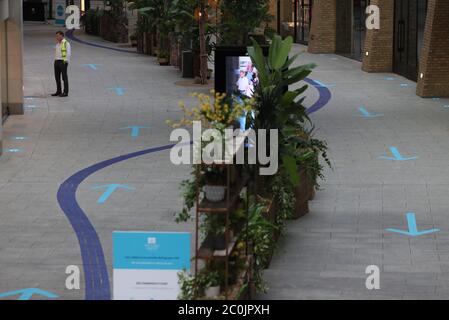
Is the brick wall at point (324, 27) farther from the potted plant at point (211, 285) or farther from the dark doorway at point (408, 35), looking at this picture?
the potted plant at point (211, 285)

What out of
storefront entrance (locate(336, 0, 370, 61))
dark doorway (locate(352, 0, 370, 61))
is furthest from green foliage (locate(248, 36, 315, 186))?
storefront entrance (locate(336, 0, 370, 61))

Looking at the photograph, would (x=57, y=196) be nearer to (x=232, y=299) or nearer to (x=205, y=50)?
(x=232, y=299)

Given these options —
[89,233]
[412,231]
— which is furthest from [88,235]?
[412,231]

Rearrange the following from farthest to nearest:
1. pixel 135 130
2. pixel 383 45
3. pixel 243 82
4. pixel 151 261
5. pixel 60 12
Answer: pixel 60 12, pixel 383 45, pixel 135 130, pixel 243 82, pixel 151 261

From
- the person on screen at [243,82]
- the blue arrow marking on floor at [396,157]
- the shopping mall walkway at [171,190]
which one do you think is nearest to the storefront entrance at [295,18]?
the shopping mall walkway at [171,190]

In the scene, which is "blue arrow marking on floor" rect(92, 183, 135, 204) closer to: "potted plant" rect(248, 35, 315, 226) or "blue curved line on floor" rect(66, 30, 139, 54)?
"potted plant" rect(248, 35, 315, 226)

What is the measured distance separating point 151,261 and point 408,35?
29148 mm

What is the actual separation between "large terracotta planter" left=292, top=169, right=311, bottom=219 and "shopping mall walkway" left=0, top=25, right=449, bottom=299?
227 mm

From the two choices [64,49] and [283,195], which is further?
[64,49]

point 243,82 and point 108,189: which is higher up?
point 243,82

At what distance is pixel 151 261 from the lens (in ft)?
34.4

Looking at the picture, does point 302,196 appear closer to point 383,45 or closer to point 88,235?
point 88,235
